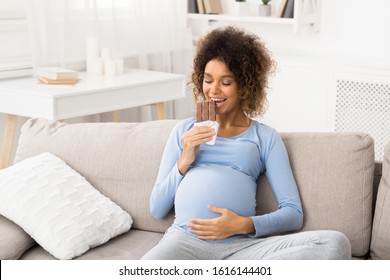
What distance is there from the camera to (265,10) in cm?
421

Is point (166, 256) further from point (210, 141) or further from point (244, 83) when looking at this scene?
point (244, 83)

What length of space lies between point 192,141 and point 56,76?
1432mm

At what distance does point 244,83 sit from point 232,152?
0.72ft

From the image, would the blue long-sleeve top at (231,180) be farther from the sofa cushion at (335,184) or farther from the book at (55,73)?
the book at (55,73)

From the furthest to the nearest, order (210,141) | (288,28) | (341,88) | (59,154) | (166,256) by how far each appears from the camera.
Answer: (288,28) < (341,88) < (59,154) < (210,141) < (166,256)

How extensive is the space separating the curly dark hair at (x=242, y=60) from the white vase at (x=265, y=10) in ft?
6.76

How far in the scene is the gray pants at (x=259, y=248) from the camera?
1.74 m

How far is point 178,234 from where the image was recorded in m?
1.92

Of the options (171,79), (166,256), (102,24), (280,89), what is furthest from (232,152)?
(280,89)

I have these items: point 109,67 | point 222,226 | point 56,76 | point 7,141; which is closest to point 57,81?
point 56,76

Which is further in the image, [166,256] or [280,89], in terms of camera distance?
[280,89]
